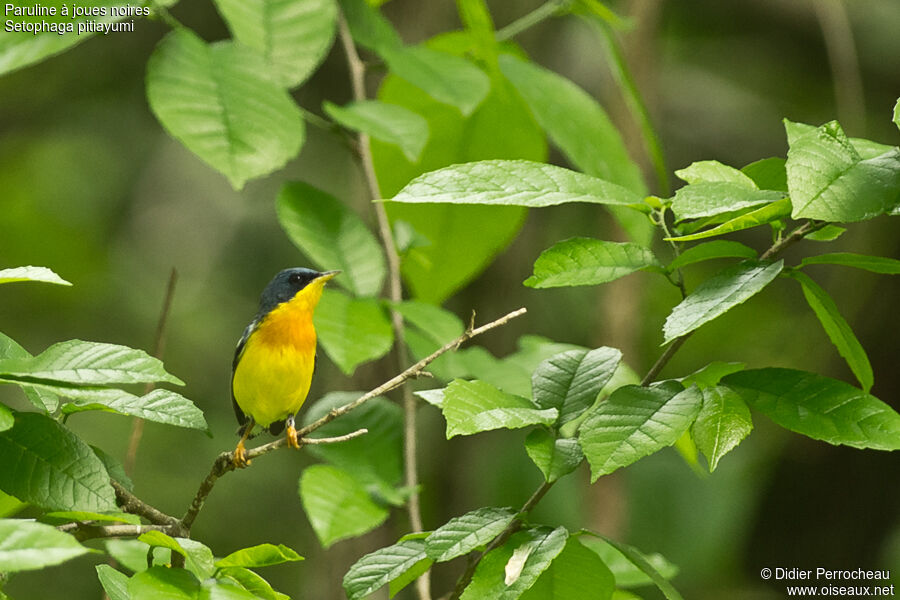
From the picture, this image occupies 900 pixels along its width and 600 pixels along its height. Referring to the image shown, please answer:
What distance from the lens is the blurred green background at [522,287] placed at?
11.9 feet

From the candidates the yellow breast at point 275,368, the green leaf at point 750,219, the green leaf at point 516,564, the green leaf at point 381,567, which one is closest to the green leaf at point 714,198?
the green leaf at point 750,219

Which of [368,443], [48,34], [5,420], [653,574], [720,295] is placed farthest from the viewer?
[368,443]

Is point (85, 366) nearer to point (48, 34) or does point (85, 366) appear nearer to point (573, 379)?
point (573, 379)

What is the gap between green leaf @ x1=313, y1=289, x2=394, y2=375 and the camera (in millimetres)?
1781

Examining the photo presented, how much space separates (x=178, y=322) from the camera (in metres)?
6.23

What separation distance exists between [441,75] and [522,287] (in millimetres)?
2547

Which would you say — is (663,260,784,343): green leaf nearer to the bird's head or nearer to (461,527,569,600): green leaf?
(461,527,569,600): green leaf

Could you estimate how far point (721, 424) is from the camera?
3.30ft

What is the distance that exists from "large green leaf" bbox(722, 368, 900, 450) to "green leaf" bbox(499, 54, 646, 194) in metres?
0.93

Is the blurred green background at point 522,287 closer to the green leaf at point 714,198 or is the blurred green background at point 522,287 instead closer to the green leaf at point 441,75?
the green leaf at point 441,75

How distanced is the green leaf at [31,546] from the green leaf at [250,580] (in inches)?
12.0

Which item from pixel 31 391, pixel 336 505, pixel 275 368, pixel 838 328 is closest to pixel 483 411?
pixel 838 328

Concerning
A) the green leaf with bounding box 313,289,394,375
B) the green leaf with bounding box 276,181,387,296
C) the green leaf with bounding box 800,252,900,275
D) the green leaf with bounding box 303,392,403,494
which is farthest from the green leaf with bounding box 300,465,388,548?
the green leaf with bounding box 800,252,900,275

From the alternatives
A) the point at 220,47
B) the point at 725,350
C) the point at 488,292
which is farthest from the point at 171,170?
the point at 220,47
